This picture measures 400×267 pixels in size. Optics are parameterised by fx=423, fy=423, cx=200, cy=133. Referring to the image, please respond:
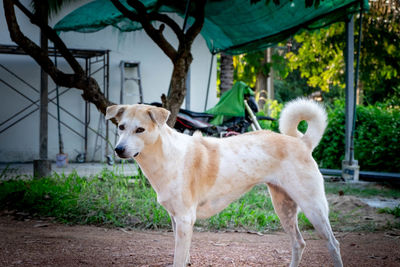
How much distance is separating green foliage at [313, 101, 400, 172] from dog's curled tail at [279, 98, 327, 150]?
16.7 ft

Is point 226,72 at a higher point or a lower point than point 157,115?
higher

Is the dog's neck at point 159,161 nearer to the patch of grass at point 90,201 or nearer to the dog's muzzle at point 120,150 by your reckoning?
the dog's muzzle at point 120,150

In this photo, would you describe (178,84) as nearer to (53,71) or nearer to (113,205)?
(53,71)

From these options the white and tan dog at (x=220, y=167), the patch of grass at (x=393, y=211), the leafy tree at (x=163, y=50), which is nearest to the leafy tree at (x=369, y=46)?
the leafy tree at (x=163, y=50)

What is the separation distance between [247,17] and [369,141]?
143 inches

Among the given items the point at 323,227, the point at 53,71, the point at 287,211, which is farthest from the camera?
the point at 53,71

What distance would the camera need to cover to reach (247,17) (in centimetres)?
752

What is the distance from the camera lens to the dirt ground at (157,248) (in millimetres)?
3682

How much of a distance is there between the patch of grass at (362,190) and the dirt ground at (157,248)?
2.17 meters

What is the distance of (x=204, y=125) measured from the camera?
7.89m

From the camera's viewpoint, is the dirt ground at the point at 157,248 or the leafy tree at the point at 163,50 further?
the leafy tree at the point at 163,50

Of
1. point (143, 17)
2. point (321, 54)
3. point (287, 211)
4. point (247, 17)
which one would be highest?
point (321, 54)

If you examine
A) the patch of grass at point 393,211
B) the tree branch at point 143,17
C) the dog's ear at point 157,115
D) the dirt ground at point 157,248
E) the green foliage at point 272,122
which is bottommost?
the dirt ground at point 157,248

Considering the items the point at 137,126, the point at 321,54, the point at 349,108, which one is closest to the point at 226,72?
the point at 349,108
